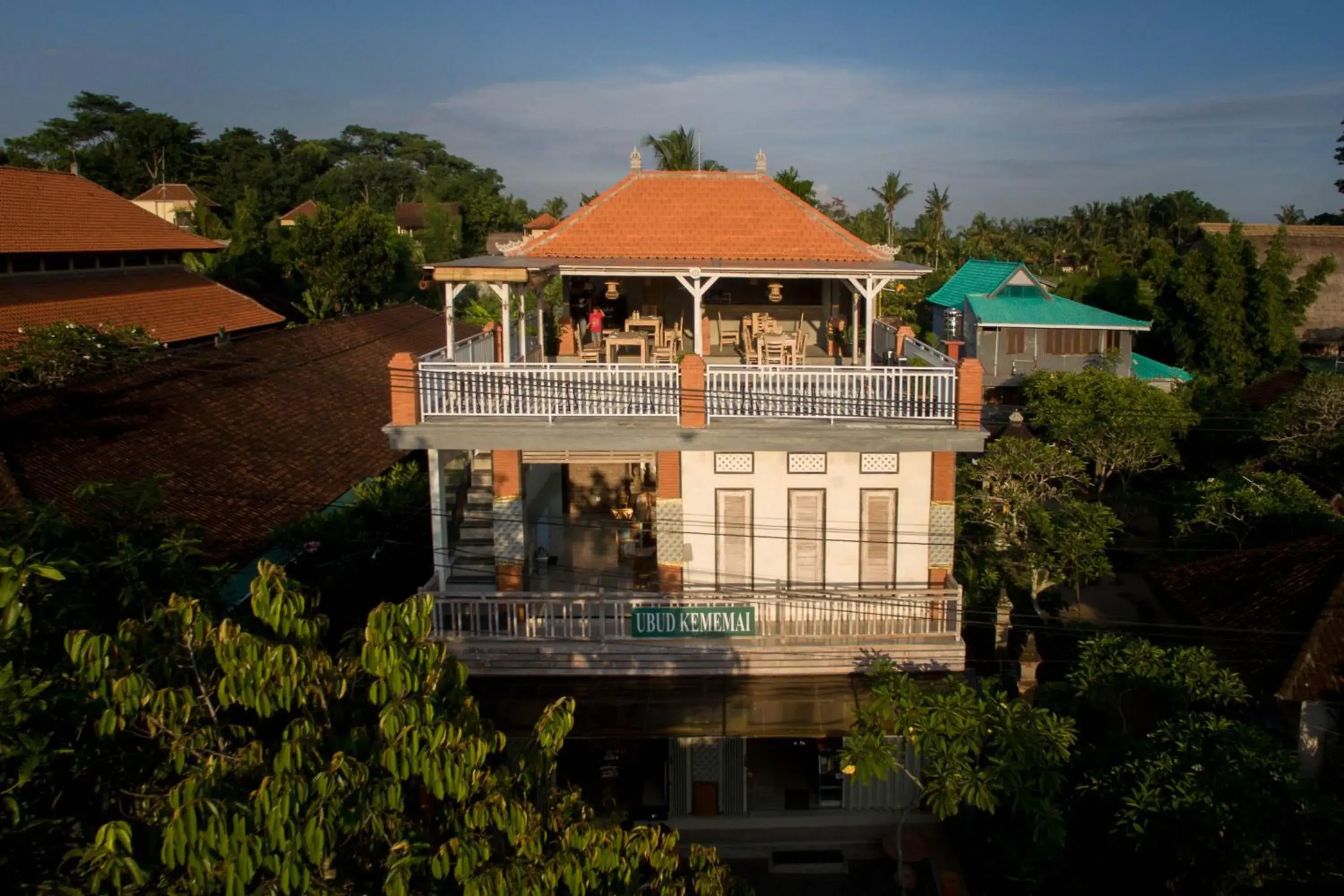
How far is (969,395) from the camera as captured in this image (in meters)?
11.7

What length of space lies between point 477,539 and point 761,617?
4093 mm

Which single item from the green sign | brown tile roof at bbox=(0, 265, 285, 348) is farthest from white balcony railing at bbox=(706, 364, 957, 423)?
brown tile roof at bbox=(0, 265, 285, 348)

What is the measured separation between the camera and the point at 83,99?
296ft

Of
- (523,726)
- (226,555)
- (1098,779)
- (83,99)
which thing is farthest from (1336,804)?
(83,99)

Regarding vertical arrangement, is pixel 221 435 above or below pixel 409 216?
below

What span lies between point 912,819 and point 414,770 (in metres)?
9.75

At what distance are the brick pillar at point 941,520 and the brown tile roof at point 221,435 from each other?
8629 millimetres

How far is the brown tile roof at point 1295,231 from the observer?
4259 cm

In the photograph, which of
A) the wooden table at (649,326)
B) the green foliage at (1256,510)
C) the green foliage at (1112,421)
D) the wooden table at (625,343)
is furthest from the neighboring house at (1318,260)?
the wooden table at (625,343)

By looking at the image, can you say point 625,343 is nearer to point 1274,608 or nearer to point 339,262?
point 1274,608

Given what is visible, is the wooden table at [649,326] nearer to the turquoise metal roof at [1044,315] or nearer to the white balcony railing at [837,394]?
the white balcony railing at [837,394]

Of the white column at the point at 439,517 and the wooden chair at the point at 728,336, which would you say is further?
the wooden chair at the point at 728,336

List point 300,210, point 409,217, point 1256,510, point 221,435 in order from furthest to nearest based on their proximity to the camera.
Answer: point 409,217 < point 300,210 < point 221,435 < point 1256,510

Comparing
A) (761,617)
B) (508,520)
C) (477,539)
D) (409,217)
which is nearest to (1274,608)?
(761,617)
